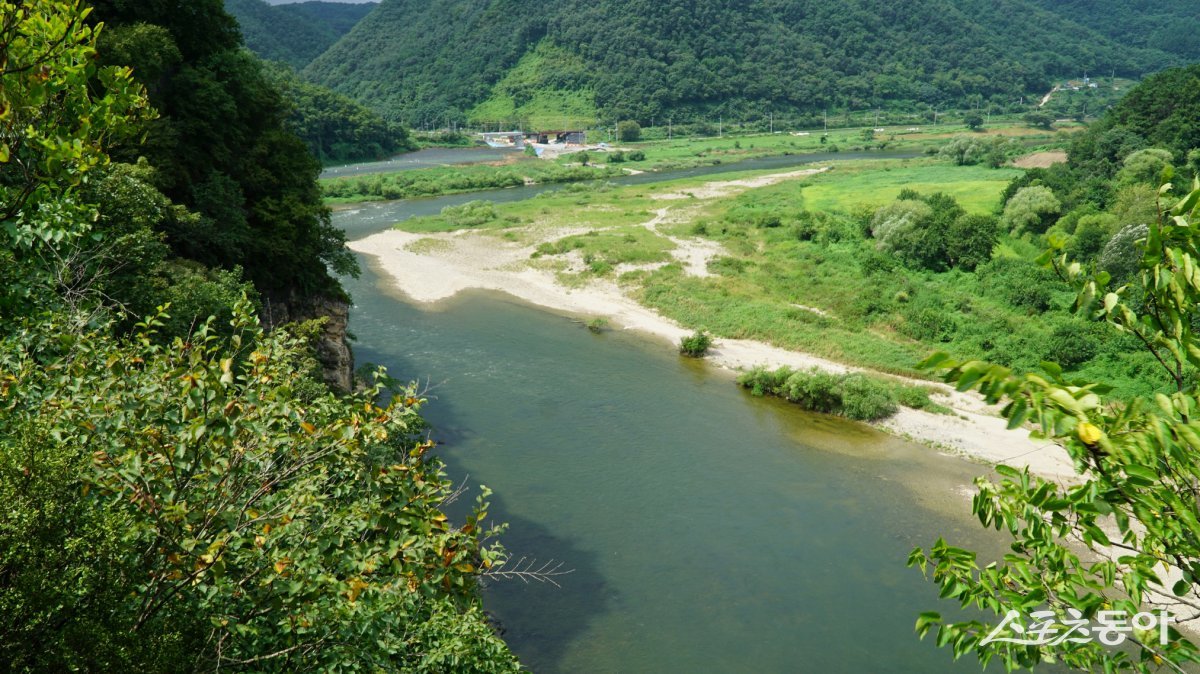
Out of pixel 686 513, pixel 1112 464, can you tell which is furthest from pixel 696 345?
pixel 1112 464

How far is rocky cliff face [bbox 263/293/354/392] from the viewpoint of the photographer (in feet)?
82.5

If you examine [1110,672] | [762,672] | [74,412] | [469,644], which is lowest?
[762,672]

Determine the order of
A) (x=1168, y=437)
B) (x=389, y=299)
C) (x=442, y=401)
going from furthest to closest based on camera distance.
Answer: (x=389, y=299) < (x=442, y=401) < (x=1168, y=437)

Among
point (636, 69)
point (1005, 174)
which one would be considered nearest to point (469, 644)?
point (1005, 174)

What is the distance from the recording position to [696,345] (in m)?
34.5

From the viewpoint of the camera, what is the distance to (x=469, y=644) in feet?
36.1

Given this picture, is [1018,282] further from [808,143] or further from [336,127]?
[808,143]

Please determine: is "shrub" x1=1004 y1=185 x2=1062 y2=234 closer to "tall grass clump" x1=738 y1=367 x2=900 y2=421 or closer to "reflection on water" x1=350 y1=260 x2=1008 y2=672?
"tall grass clump" x1=738 y1=367 x2=900 y2=421

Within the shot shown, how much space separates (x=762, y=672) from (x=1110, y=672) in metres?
13.4

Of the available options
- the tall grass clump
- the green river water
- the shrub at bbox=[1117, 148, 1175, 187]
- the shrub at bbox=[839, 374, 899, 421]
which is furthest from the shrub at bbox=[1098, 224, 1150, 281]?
the green river water

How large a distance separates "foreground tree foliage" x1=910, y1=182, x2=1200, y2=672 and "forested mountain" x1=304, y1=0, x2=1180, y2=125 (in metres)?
158

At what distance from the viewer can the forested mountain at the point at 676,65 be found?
550 feet

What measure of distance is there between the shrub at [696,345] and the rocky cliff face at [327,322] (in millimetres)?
15521

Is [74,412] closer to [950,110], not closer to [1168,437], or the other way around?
[1168,437]
